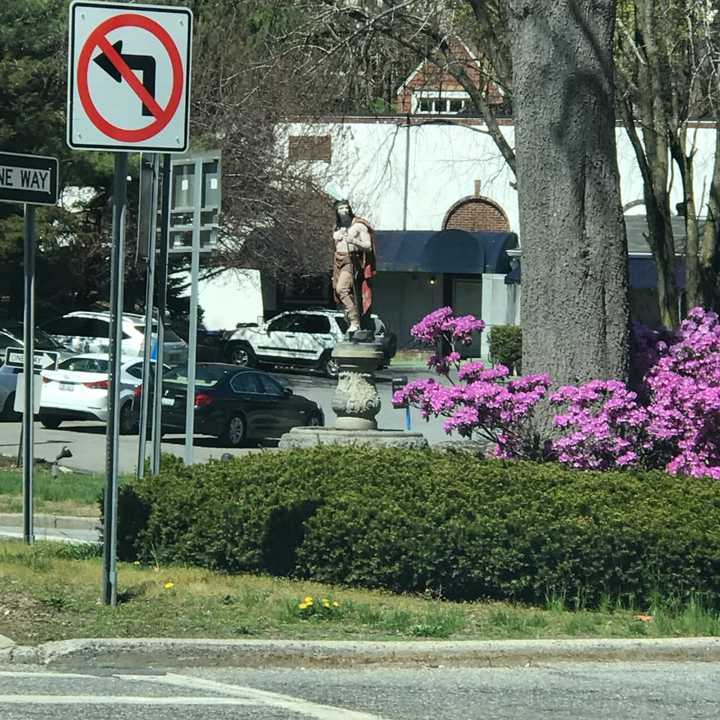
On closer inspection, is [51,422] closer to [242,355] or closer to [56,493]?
[56,493]

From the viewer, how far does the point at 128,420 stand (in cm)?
2741

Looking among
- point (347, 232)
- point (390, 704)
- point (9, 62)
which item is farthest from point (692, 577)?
point (9, 62)

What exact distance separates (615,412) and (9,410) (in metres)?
19.4

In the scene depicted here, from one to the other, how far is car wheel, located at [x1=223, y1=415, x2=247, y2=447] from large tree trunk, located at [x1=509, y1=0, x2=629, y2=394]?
16152 mm

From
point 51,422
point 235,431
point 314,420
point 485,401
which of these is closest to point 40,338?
point 51,422

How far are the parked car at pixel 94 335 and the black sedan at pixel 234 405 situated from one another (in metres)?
4.47

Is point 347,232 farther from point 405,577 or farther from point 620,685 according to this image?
point 620,685

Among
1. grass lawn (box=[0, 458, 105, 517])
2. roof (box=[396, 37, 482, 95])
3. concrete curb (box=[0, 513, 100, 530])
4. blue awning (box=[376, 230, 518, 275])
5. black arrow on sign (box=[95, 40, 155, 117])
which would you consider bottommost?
concrete curb (box=[0, 513, 100, 530])

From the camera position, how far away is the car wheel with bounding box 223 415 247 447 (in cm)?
2777

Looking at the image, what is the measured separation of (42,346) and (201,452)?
6.19 m

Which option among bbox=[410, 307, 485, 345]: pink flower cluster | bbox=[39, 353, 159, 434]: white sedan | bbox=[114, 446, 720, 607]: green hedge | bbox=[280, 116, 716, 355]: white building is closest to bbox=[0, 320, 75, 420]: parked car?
bbox=[39, 353, 159, 434]: white sedan

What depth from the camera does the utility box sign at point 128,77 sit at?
830 cm

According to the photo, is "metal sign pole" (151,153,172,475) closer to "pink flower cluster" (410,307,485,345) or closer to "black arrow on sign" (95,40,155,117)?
"pink flower cluster" (410,307,485,345)

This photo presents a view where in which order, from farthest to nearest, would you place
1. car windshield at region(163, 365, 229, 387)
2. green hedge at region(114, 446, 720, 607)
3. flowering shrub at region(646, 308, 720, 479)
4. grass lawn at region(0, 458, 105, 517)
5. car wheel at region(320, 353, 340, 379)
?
1. car wheel at region(320, 353, 340, 379)
2. car windshield at region(163, 365, 229, 387)
3. grass lawn at region(0, 458, 105, 517)
4. flowering shrub at region(646, 308, 720, 479)
5. green hedge at region(114, 446, 720, 607)
